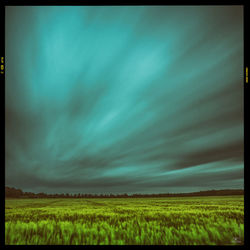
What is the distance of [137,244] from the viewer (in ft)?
10.4
